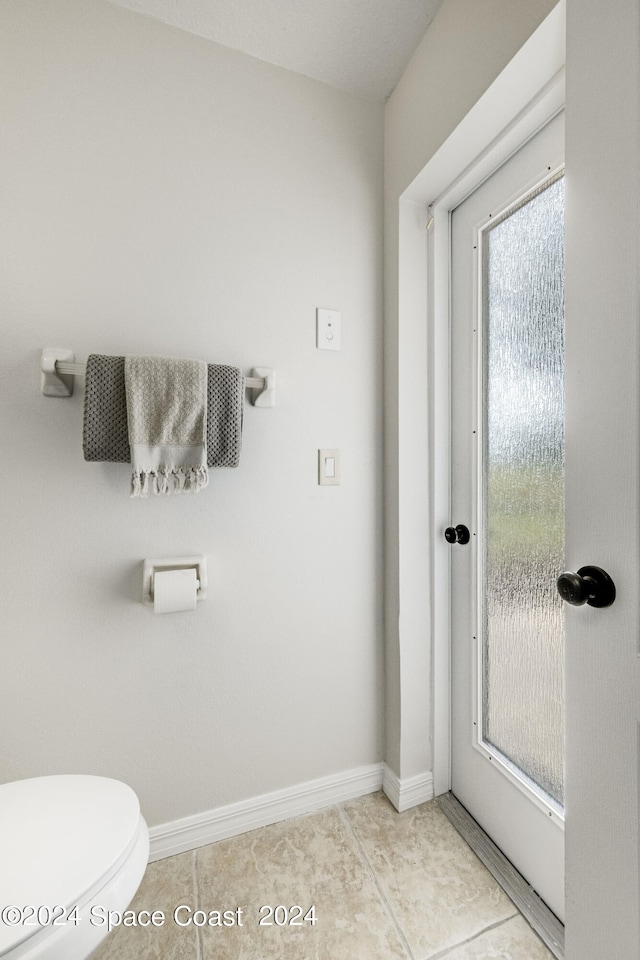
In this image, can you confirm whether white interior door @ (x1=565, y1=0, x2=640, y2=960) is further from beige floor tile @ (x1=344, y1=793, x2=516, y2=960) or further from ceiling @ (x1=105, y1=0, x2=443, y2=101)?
ceiling @ (x1=105, y1=0, x2=443, y2=101)

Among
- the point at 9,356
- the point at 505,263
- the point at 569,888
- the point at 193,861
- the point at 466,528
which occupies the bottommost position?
the point at 193,861

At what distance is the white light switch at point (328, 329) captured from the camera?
1.31m

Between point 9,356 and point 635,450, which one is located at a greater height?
point 9,356

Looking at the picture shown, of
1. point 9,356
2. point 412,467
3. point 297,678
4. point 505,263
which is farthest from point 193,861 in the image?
point 505,263

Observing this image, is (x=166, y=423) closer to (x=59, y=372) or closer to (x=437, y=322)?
(x=59, y=372)

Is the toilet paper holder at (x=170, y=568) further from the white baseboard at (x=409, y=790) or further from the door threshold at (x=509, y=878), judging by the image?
the door threshold at (x=509, y=878)

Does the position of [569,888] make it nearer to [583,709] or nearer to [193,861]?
[583,709]

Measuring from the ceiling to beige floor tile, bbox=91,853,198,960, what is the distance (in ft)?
7.20

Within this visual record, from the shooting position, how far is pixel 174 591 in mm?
1092

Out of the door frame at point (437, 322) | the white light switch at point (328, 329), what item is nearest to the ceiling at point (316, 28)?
the door frame at point (437, 322)

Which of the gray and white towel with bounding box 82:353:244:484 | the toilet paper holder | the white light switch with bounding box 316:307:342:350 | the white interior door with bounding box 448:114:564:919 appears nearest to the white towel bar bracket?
the gray and white towel with bounding box 82:353:244:484

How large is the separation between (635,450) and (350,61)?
4.43 feet

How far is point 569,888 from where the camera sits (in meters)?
0.71

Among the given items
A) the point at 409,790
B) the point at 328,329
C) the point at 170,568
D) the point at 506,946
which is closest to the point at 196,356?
the point at 328,329
